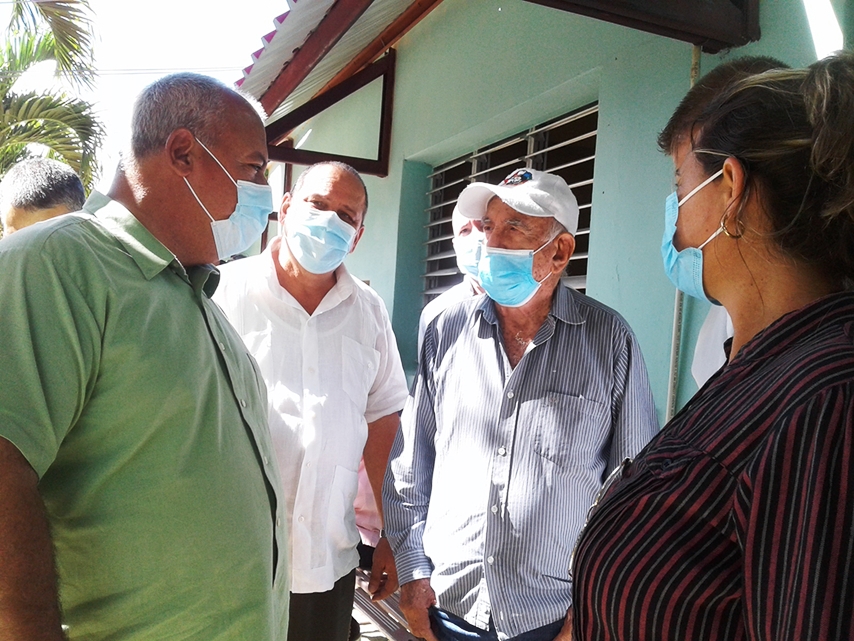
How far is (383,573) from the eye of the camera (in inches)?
93.8

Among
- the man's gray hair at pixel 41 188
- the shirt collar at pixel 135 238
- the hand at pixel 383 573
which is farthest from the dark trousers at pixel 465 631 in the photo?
the man's gray hair at pixel 41 188

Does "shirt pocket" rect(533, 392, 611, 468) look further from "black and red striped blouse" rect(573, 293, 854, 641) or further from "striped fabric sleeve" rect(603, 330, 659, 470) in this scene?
"black and red striped blouse" rect(573, 293, 854, 641)

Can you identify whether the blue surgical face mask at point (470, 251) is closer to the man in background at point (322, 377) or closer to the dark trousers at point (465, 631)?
the man in background at point (322, 377)

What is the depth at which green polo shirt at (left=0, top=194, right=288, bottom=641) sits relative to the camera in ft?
3.74

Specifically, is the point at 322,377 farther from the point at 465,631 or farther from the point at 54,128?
the point at 54,128

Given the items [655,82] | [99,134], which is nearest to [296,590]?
[655,82]

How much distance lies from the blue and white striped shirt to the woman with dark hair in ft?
2.80

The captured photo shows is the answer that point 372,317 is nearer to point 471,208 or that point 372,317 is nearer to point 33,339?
point 471,208

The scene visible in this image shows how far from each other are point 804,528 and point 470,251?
2414mm

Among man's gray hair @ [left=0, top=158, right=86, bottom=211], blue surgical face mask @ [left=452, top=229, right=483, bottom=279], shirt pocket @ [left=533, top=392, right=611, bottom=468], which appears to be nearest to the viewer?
shirt pocket @ [left=533, top=392, right=611, bottom=468]

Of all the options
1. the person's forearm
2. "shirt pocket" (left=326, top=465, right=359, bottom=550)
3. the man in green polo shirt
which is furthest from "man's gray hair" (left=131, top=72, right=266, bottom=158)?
"shirt pocket" (left=326, top=465, right=359, bottom=550)

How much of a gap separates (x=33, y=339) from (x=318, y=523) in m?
1.43

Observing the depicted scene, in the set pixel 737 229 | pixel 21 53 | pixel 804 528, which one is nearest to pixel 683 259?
pixel 737 229

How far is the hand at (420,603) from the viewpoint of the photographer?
205 centimetres
